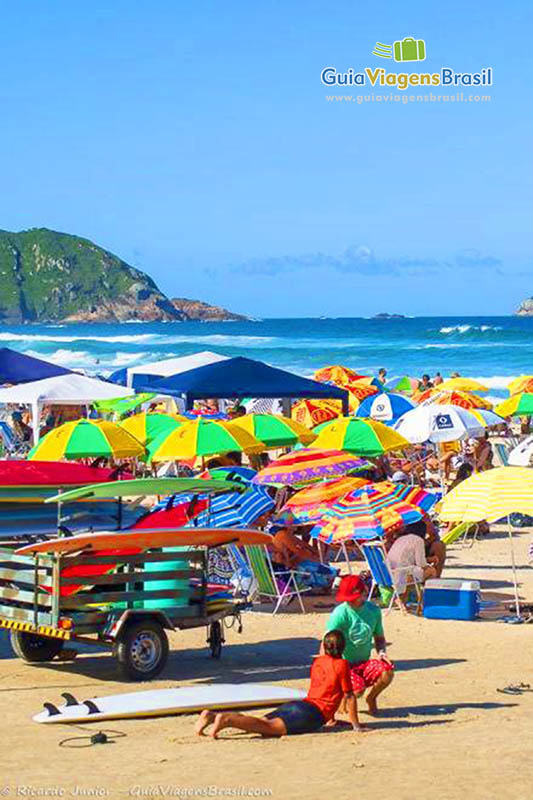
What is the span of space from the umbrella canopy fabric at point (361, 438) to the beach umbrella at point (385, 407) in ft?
13.2

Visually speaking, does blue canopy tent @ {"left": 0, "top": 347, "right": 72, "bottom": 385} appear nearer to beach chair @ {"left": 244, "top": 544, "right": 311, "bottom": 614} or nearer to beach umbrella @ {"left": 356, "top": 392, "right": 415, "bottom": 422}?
beach umbrella @ {"left": 356, "top": 392, "right": 415, "bottom": 422}

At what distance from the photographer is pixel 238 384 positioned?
19859 millimetres

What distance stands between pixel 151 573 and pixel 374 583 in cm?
345

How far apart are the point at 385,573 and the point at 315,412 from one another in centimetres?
1100

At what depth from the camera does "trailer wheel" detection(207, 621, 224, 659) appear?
400 inches

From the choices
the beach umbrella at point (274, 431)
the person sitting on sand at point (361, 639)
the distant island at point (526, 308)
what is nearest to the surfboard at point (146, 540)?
the person sitting on sand at point (361, 639)

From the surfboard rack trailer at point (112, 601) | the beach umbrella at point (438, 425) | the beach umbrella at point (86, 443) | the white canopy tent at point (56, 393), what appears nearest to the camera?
the surfboard rack trailer at point (112, 601)

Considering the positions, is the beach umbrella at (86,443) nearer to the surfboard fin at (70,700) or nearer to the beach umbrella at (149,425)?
the beach umbrella at (149,425)

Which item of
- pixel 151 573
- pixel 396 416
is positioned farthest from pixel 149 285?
pixel 151 573

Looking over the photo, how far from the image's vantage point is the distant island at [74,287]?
16825 cm

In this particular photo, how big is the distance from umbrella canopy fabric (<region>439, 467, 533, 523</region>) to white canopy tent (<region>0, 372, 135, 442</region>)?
10590 millimetres

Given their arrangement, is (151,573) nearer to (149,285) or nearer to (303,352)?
(303,352)

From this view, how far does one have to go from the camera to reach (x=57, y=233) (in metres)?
183

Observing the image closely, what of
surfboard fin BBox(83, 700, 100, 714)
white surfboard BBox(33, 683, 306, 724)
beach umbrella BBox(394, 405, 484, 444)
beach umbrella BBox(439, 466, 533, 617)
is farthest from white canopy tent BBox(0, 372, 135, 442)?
surfboard fin BBox(83, 700, 100, 714)
